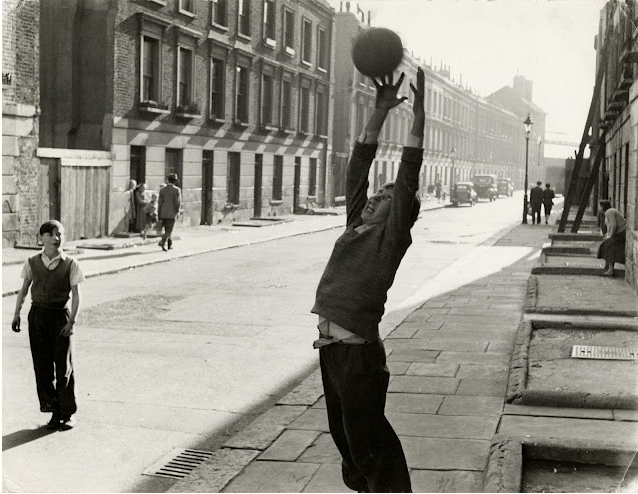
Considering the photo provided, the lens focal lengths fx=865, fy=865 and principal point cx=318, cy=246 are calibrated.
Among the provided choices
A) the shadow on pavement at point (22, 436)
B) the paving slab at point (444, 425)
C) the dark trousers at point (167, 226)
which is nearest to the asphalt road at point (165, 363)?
the shadow on pavement at point (22, 436)

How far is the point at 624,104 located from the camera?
1155cm

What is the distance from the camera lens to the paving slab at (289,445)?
5395 millimetres

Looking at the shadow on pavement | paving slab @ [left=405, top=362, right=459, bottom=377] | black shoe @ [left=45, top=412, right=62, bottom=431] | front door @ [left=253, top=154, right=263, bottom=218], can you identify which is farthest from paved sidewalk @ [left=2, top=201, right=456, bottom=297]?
the shadow on pavement

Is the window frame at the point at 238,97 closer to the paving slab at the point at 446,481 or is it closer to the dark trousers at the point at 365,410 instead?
the paving slab at the point at 446,481

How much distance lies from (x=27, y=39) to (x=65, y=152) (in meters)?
5.35

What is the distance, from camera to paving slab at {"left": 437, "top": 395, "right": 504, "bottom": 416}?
6.28 meters

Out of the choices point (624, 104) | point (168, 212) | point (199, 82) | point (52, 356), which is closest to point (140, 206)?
point (168, 212)

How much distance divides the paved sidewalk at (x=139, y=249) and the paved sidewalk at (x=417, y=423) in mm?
2451

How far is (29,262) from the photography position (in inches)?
245

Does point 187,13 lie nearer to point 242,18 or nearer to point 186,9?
point 186,9

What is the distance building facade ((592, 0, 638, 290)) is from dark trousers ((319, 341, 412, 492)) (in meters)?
3.33

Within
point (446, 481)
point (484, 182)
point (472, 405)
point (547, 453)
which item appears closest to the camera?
point (446, 481)

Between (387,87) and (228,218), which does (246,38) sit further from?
(387,87)

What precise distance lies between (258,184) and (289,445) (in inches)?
230
